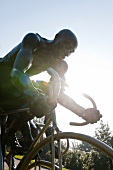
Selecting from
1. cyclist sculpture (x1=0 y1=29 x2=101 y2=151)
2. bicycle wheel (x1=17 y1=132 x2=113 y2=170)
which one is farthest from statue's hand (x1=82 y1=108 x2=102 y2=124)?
bicycle wheel (x1=17 y1=132 x2=113 y2=170)

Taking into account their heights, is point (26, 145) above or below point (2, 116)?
below

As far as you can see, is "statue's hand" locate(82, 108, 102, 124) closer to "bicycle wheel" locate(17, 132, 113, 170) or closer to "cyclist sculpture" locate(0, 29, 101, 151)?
"cyclist sculpture" locate(0, 29, 101, 151)

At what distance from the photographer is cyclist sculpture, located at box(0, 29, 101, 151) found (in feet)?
6.79

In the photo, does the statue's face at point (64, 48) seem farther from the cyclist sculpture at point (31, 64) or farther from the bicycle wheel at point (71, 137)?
the bicycle wheel at point (71, 137)

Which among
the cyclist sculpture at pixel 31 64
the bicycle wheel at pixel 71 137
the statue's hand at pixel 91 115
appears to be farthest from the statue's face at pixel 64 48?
the bicycle wheel at pixel 71 137

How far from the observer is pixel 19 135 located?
3.18 metres

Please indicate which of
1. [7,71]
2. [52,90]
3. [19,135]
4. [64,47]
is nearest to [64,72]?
[64,47]

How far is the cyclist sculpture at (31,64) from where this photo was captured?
207cm

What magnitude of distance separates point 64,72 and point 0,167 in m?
1.00

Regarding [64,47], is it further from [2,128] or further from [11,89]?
[2,128]

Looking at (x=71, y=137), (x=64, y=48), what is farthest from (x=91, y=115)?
(x=64, y=48)

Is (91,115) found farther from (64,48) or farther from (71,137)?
(64,48)

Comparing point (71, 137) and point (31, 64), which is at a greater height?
point (31, 64)

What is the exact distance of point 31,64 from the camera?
2.42 metres
